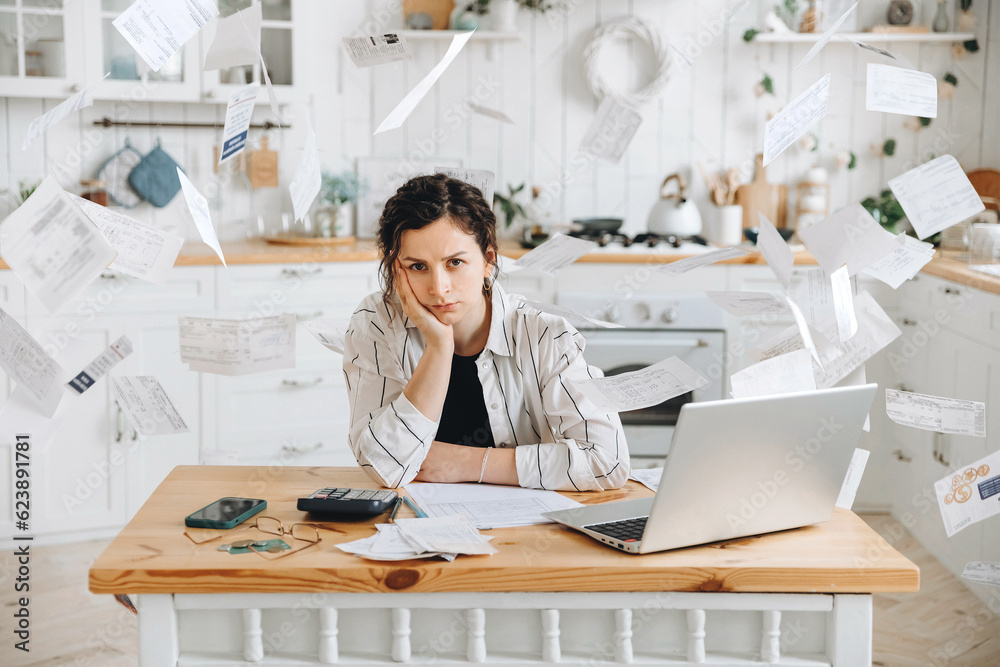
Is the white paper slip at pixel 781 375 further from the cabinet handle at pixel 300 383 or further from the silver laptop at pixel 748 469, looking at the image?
the cabinet handle at pixel 300 383

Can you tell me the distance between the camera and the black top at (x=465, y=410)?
1825 millimetres

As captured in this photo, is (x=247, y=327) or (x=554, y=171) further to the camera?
(x=554, y=171)

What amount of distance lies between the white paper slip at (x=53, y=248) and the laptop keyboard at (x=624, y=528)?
2.30ft

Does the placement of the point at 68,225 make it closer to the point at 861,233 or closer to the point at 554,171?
the point at 861,233

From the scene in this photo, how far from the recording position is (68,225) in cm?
115

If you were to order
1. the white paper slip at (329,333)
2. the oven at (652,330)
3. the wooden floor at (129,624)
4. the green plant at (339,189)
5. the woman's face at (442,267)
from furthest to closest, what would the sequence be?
the green plant at (339,189)
the oven at (652,330)
the wooden floor at (129,624)
the white paper slip at (329,333)
the woman's face at (442,267)

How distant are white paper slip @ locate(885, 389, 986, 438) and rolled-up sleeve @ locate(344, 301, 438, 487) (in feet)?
2.53

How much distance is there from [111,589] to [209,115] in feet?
9.55

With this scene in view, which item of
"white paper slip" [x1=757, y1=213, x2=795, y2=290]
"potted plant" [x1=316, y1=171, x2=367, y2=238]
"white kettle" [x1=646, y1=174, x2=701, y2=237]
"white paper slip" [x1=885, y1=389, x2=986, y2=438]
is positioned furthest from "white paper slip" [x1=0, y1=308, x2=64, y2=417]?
"white kettle" [x1=646, y1=174, x2=701, y2=237]

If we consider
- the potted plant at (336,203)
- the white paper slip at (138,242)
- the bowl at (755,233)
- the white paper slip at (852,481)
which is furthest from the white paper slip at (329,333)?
the bowl at (755,233)

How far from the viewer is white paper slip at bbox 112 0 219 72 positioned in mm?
1394

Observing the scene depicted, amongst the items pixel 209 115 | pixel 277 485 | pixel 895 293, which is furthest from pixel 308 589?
pixel 209 115

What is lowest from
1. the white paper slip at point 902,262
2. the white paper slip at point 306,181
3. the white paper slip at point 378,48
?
the white paper slip at point 902,262

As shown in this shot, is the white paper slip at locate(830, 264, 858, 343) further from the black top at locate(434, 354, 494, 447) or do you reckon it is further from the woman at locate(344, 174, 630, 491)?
the black top at locate(434, 354, 494, 447)
